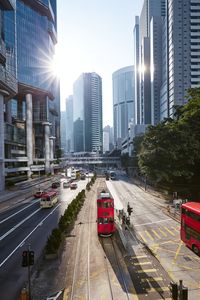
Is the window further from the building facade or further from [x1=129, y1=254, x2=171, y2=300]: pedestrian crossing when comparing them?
the building facade

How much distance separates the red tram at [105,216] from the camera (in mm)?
26177

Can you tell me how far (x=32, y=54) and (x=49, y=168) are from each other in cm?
6228

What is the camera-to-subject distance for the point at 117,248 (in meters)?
23.7

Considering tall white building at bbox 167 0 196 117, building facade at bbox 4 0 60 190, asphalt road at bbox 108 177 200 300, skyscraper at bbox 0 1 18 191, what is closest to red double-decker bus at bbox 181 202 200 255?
asphalt road at bbox 108 177 200 300

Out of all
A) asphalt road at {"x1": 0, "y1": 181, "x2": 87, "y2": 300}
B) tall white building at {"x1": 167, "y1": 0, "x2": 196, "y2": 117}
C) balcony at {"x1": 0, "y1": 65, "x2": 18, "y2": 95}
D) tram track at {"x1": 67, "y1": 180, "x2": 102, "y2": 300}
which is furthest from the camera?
tall white building at {"x1": 167, "y1": 0, "x2": 196, "y2": 117}

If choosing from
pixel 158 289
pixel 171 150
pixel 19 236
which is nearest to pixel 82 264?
pixel 158 289

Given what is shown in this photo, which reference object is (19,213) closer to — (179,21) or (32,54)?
(32,54)

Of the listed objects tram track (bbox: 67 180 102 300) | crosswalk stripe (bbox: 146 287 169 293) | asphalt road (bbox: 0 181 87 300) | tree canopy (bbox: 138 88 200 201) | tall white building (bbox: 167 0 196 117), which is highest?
tall white building (bbox: 167 0 196 117)

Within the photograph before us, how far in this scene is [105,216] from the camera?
26188 millimetres

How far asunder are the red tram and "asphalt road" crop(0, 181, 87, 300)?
598 centimetres

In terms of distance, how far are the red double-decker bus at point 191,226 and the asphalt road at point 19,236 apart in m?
13.4

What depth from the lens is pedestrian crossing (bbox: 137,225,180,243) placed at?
26.9m

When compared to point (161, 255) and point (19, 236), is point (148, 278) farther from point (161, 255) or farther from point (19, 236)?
point (19, 236)

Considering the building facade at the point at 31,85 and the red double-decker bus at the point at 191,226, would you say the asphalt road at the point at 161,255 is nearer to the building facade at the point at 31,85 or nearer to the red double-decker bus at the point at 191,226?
the red double-decker bus at the point at 191,226
